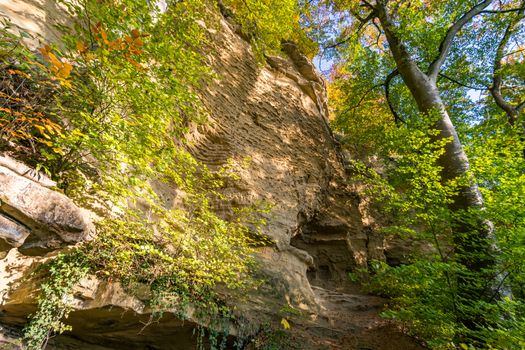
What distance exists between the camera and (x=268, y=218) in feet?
21.2

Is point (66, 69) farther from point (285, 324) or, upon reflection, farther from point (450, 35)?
point (450, 35)

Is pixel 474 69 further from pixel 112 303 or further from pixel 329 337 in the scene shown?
pixel 112 303

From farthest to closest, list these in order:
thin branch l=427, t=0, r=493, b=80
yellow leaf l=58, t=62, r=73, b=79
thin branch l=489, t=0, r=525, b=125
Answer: thin branch l=489, t=0, r=525, b=125, thin branch l=427, t=0, r=493, b=80, yellow leaf l=58, t=62, r=73, b=79

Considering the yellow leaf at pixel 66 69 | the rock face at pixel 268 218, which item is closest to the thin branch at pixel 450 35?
the rock face at pixel 268 218

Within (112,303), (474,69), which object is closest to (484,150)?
(112,303)

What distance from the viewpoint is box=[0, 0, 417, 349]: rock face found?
269 cm

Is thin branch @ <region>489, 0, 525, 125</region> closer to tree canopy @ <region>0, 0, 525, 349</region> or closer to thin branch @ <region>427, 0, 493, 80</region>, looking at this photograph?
thin branch @ <region>427, 0, 493, 80</region>

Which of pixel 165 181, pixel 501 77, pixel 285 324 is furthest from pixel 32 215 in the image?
pixel 501 77

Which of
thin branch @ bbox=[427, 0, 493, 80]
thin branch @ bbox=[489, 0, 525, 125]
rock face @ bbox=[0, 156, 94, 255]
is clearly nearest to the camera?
rock face @ bbox=[0, 156, 94, 255]

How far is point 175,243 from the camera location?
3613 mm

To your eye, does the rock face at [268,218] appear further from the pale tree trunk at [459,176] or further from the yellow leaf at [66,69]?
the pale tree trunk at [459,176]

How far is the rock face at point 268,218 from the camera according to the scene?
2.69 metres

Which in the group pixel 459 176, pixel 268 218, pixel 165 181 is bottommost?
pixel 165 181

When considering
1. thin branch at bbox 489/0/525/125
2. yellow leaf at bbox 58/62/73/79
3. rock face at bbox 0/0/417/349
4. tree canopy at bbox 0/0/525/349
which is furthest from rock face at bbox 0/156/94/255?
thin branch at bbox 489/0/525/125
